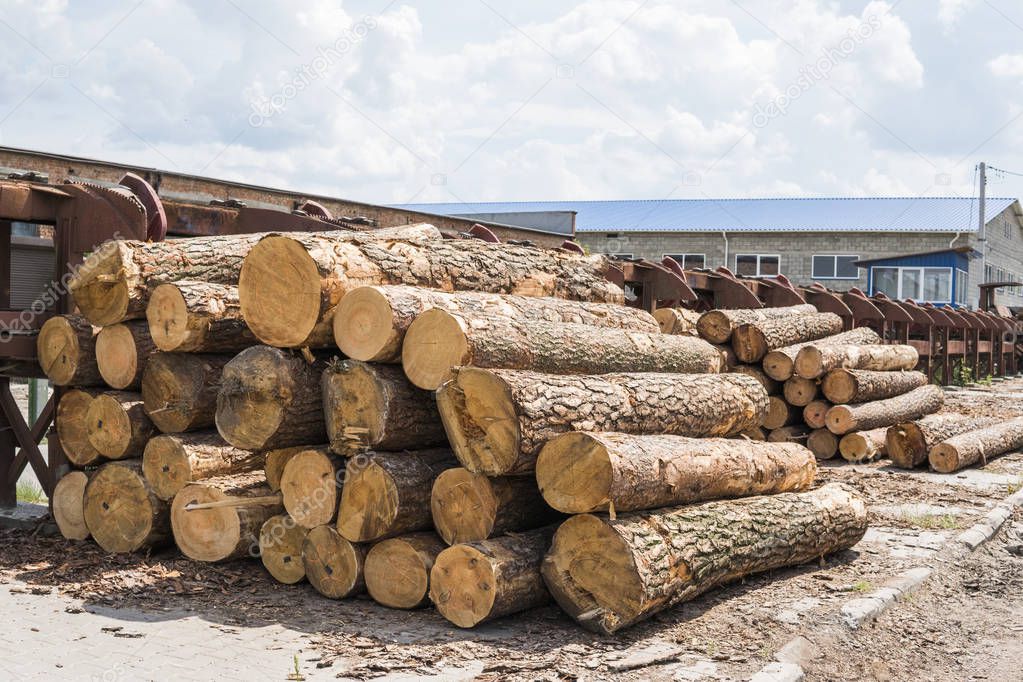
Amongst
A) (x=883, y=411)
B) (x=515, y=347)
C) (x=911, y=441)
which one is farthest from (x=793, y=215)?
(x=515, y=347)

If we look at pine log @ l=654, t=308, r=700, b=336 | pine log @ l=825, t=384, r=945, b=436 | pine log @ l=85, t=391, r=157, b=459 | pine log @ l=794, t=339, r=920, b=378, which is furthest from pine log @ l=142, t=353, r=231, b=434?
pine log @ l=825, t=384, r=945, b=436

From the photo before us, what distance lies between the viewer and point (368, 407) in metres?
5.78

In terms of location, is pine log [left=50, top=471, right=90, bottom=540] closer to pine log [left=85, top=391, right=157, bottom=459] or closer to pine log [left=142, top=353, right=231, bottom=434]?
pine log [left=85, top=391, right=157, bottom=459]

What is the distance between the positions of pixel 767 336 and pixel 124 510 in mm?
8153

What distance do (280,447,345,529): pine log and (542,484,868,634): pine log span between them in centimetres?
134

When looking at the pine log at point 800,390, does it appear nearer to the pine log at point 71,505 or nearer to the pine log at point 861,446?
the pine log at point 861,446

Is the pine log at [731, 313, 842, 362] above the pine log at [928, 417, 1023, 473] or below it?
above

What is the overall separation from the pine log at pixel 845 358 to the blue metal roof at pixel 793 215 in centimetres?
2615

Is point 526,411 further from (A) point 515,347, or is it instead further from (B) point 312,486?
(B) point 312,486

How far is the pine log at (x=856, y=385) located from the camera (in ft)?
40.5

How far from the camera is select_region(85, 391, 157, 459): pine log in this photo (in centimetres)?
677

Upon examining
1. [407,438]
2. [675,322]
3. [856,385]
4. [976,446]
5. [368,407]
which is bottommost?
[976,446]

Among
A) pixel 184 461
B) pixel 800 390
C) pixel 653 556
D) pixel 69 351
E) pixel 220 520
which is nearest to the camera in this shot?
pixel 653 556

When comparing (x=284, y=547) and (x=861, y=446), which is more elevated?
(x=861, y=446)
